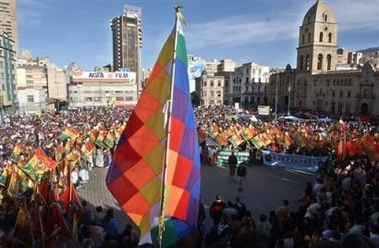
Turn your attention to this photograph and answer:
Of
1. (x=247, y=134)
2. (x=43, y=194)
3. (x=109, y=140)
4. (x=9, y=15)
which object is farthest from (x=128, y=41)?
(x=43, y=194)

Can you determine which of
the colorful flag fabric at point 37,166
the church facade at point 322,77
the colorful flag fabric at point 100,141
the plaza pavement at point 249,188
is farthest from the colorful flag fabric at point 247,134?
the church facade at point 322,77

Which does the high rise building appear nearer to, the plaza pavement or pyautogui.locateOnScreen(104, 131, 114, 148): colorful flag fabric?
pyautogui.locateOnScreen(104, 131, 114, 148): colorful flag fabric

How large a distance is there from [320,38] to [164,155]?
236ft

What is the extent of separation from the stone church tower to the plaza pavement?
2201 inches

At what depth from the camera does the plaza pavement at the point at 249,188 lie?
44.5 ft

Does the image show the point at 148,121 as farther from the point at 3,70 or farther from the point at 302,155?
the point at 3,70

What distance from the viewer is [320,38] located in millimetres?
70000

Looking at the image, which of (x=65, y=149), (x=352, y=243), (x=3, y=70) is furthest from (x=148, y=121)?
(x=3, y=70)

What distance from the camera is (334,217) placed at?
348 inches

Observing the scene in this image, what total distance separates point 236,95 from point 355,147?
82417mm

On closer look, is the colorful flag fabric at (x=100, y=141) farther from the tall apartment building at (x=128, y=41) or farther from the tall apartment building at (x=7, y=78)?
the tall apartment building at (x=128, y=41)

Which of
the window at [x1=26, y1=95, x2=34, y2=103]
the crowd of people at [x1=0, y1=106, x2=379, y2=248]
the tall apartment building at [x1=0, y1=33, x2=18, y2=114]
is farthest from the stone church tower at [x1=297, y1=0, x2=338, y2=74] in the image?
the crowd of people at [x1=0, y1=106, x2=379, y2=248]

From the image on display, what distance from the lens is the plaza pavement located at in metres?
13.6

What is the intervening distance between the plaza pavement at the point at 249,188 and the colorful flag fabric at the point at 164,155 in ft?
20.4
